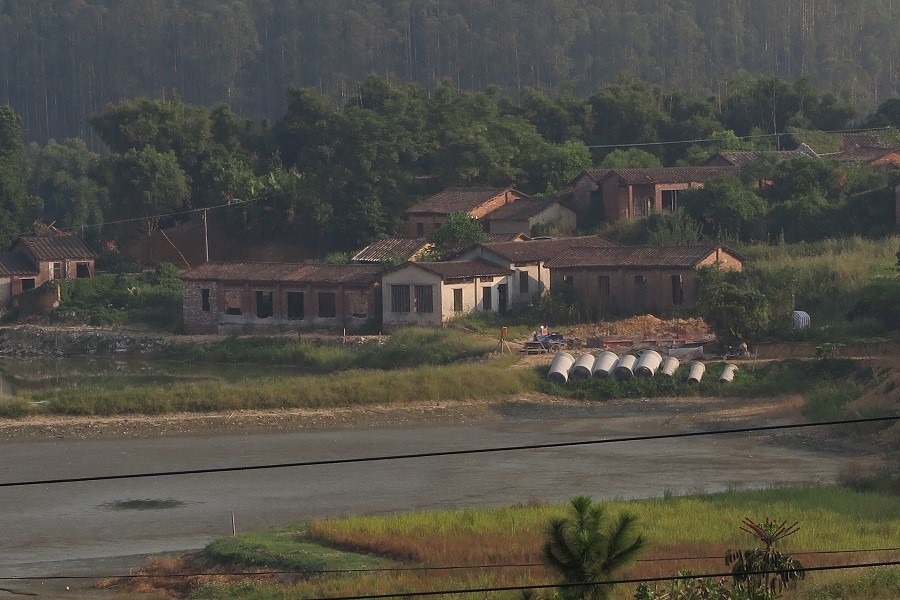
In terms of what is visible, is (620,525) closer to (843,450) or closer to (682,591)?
(682,591)

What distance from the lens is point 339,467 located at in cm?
3194

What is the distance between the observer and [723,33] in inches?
5007

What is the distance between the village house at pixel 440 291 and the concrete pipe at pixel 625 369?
892 cm

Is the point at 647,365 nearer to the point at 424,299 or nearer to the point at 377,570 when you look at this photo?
the point at 424,299

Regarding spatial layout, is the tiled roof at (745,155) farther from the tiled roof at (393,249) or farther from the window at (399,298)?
the window at (399,298)

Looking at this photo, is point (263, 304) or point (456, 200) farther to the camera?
point (456, 200)

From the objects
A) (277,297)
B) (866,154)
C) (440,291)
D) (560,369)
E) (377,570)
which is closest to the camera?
(377,570)

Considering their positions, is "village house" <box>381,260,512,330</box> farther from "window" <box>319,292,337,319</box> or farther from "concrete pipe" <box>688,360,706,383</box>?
"concrete pipe" <box>688,360,706,383</box>

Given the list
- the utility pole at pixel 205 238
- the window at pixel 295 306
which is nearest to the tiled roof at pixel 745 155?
the window at pixel 295 306

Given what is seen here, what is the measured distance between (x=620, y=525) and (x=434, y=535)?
9876 mm

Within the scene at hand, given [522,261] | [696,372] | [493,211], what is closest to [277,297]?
[522,261]

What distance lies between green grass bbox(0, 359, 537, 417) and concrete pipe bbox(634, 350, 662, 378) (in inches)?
101

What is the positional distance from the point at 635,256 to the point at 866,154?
17.7 meters

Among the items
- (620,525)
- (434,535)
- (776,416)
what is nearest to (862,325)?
(776,416)
